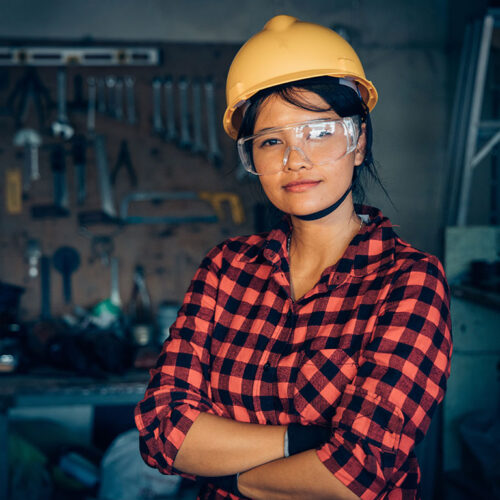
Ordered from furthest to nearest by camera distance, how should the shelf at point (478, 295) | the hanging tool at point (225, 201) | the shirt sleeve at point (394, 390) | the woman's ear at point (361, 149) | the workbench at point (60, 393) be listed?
the hanging tool at point (225, 201) → the workbench at point (60, 393) → the shelf at point (478, 295) → the woman's ear at point (361, 149) → the shirt sleeve at point (394, 390)

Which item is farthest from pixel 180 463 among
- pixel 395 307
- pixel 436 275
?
pixel 436 275

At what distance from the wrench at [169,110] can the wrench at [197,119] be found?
13 centimetres

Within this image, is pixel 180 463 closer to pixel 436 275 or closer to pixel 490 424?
pixel 436 275

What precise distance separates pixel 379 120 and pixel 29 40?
2116mm

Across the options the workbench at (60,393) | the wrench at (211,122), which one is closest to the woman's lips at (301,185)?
the workbench at (60,393)

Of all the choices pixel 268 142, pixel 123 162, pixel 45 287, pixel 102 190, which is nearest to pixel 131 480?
pixel 45 287

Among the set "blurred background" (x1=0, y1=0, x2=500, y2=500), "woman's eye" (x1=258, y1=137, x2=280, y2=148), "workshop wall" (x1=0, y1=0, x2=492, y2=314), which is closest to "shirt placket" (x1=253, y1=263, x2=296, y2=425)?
"woman's eye" (x1=258, y1=137, x2=280, y2=148)

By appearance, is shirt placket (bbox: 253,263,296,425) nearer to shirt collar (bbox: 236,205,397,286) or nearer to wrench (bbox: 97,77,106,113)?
shirt collar (bbox: 236,205,397,286)

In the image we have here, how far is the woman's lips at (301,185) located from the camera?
1.15 metres

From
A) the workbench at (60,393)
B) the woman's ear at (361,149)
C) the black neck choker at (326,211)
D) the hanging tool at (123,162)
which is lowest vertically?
the workbench at (60,393)

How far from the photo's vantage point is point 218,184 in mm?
2986

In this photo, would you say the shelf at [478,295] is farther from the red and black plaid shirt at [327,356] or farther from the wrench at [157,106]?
the wrench at [157,106]

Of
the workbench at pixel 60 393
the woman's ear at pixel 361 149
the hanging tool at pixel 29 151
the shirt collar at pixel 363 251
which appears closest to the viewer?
the shirt collar at pixel 363 251

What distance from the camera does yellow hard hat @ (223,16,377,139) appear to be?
3.87 feet
